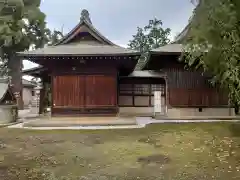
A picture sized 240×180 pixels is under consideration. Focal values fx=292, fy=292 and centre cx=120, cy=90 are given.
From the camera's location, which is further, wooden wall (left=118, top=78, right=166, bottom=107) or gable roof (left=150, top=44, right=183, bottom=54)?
wooden wall (left=118, top=78, right=166, bottom=107)


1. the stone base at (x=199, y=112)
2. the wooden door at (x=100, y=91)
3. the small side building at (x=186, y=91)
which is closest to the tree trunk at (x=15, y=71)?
the wooden door at (x=100, y=91)

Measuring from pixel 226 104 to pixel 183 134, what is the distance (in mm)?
8047

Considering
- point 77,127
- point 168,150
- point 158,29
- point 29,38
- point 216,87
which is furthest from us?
point 158,29

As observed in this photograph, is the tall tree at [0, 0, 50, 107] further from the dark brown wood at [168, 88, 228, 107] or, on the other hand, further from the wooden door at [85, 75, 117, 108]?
the dark brown wood at [168, 88, 228, 107]

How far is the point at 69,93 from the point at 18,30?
16.7 metres

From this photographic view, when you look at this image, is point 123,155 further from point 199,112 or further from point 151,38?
point 151,38

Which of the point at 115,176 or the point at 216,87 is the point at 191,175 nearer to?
the point at 115,176

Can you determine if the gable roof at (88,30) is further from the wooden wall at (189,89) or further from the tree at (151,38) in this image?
the tree at (151,38)

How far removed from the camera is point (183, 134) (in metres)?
10.8

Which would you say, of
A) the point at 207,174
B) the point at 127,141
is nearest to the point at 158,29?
the point at 127,141

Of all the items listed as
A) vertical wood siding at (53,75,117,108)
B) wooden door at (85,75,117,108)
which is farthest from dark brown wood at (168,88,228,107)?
vertical wood siding at (53,75,117,108)

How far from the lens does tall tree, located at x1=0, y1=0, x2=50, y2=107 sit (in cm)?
2923

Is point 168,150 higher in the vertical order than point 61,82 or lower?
lower

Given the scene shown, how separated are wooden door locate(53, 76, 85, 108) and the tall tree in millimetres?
15164
